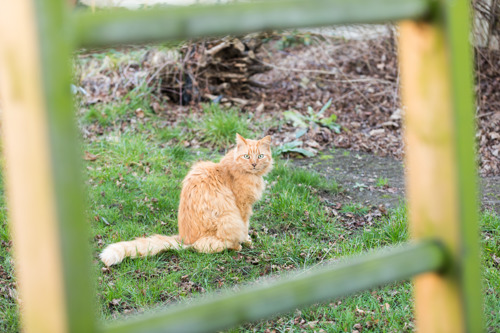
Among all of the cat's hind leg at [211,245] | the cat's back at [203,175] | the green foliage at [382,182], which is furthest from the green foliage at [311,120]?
the cat's hind leg at [211,245]

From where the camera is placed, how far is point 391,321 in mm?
2965

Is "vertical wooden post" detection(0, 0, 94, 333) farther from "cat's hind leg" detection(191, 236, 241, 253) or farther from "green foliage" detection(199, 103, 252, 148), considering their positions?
"green foliage" detection(199, 103, 252, 148)

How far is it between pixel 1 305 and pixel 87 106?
4030 mm

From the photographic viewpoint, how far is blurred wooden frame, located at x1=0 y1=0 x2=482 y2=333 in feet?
2.38

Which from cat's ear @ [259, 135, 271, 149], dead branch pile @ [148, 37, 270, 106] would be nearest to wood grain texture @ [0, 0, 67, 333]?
cat's ear @ [259, 135, 271, 149]

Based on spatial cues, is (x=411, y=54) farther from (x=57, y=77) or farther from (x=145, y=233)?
(x=145, y=233)

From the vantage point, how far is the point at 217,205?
13.8 feet

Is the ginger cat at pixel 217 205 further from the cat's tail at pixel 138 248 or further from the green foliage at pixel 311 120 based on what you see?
the green foliage at pixel 311 120

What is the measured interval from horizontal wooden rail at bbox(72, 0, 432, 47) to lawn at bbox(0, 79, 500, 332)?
225cm

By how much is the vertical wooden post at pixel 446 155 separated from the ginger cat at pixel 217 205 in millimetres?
2856

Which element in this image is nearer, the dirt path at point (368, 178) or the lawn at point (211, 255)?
the lawn at point (211, 255)

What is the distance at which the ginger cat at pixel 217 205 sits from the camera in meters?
3.94

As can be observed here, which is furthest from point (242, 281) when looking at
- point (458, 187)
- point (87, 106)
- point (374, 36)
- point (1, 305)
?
point (374, 36)

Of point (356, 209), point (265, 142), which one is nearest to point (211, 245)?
point (265, 142)
